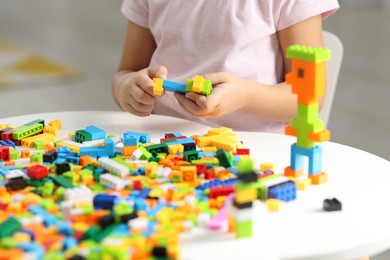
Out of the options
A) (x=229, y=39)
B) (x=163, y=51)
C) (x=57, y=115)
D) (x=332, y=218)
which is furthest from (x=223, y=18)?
(x=332, y=218)

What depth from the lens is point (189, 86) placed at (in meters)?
0.92

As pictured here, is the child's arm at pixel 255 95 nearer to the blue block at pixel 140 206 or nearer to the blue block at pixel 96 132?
the blue block at pixel 96 132

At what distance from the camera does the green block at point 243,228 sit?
2.10 feet

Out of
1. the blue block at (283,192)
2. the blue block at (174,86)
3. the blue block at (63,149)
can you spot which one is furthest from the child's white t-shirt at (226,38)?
the blue block at (283,192)

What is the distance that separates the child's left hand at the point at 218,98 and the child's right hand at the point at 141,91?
0.17ft

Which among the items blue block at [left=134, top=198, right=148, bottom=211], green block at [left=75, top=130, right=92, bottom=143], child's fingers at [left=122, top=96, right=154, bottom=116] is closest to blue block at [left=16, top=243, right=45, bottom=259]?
blue block at [left=134, top=198, right=148, bottom=211]

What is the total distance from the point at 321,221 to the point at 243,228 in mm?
98

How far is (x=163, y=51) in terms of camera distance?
124 centimetres

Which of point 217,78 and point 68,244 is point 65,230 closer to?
point 68,244

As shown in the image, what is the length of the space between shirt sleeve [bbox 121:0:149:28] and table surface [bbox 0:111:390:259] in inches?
15.4

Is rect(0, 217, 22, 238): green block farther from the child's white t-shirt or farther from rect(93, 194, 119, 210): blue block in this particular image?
the child's white t-shirt

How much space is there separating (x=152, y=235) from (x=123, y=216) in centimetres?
4

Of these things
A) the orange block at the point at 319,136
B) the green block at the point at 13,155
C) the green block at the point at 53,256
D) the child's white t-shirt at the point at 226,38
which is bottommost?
the green block at the point at 53,256

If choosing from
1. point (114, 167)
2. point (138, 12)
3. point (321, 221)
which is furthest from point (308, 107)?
point (138, 12)
